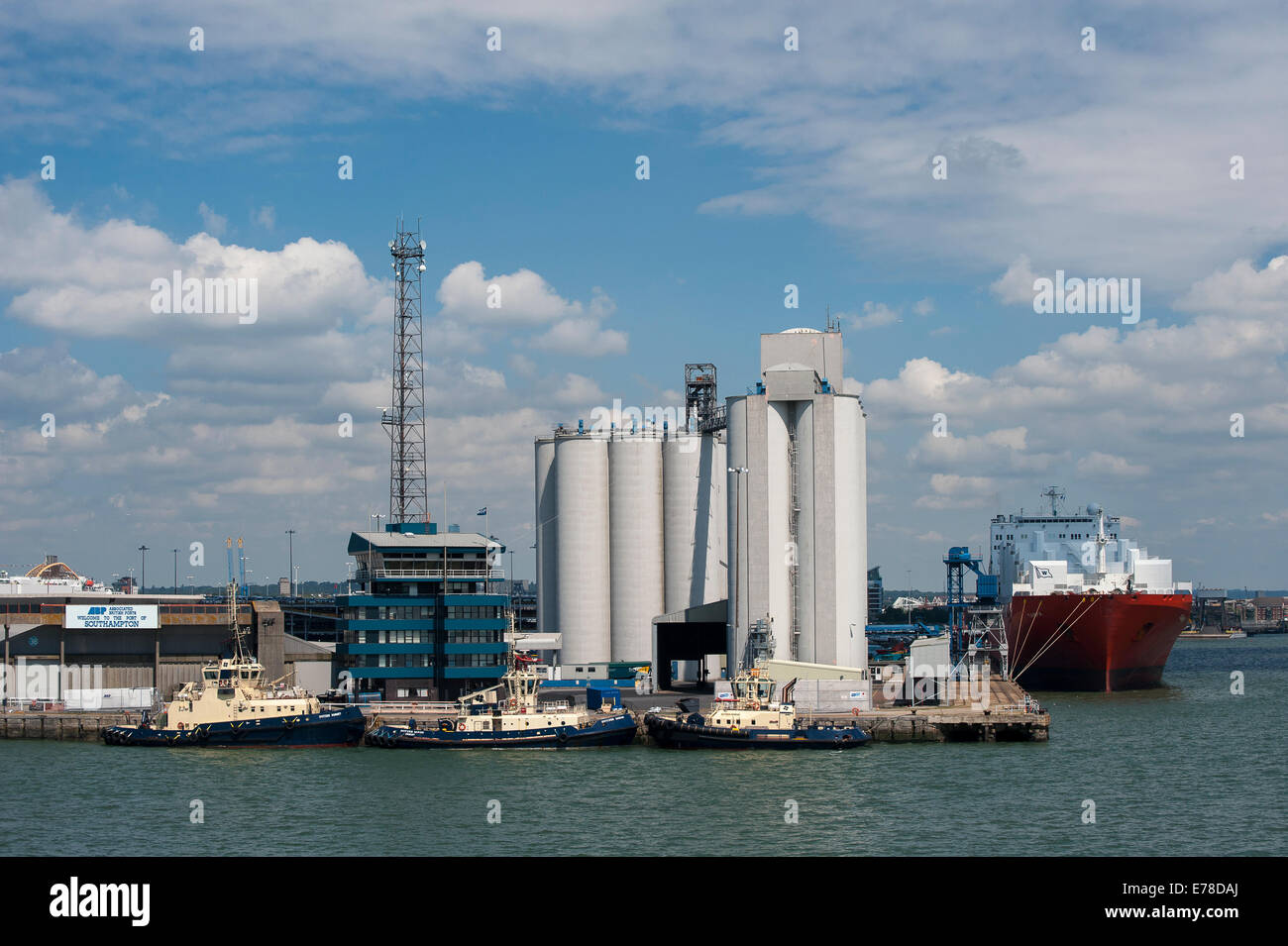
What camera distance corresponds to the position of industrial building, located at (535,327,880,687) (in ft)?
265

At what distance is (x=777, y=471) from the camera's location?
267ft

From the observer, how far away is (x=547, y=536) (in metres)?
109

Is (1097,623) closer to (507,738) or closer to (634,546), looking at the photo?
(634,546)

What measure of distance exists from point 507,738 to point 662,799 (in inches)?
696

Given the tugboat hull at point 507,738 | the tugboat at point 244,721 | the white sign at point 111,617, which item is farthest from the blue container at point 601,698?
the white sign at point 111,617

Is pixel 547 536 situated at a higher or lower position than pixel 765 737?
higher

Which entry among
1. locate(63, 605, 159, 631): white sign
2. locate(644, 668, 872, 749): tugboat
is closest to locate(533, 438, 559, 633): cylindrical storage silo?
locate(63, 605, 159, 631): white sign

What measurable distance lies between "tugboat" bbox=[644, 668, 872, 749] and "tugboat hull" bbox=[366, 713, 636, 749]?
282 centimetres

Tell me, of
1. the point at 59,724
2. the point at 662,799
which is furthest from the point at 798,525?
the point at 59,724

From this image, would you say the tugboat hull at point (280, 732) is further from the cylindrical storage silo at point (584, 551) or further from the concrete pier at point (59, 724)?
the cylindrical storage silo at point (584, 551)
